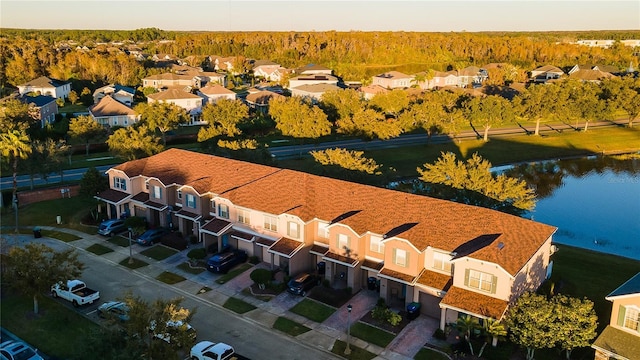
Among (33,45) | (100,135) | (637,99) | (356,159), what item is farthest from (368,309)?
(33,45)

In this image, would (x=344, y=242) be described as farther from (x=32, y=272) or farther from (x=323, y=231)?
(x=32, y=272)

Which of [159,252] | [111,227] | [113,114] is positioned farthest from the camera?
[113,114]

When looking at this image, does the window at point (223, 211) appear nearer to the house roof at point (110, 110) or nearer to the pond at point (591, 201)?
the pond at point (591, 201)

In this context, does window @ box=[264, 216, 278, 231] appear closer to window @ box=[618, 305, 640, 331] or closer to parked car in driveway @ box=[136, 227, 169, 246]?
parked car in driveway @ box=[136, 227, 169, 246]

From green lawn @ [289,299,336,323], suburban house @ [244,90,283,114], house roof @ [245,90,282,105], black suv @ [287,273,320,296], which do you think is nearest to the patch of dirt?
green lawn @ [289,299,336,323]

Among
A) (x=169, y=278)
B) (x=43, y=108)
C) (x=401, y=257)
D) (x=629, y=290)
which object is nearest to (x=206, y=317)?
(x=169, y=278)

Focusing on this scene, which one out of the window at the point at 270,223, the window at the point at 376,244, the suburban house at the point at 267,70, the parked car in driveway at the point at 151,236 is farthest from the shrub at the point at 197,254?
the suburban house at the point at 267,70

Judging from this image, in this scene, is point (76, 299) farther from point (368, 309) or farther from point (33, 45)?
point (33, 45)

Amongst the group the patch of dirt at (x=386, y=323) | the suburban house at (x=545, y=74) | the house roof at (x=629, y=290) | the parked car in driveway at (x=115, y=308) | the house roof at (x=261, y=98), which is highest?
the suburban house at (x=545, y=74)
